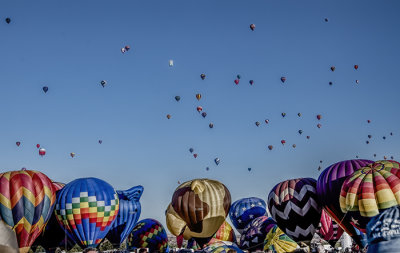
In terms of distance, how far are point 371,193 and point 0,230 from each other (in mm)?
12157

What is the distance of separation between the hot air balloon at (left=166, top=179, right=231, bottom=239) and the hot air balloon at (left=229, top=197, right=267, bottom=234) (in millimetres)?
6221

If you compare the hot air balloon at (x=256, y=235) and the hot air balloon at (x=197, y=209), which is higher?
the hot air balloon at (x=197, y=209)

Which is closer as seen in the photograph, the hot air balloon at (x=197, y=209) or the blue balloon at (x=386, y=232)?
the blue balloon at (x=386, y=232)

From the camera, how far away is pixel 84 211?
18.0 meters

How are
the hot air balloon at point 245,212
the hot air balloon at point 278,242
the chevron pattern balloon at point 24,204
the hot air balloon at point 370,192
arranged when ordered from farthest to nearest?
1. the hot air balloon at point 245,212
2. the hot air balloon at point 278,242
3. the chevron pattern balloon at point 24,204
4. the hot air balloon at point 370,192

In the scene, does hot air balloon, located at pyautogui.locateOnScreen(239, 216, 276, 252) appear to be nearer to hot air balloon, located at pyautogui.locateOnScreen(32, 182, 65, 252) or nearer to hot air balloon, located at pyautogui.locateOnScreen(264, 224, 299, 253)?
hot air balloon, located at pyautogui.locateOnScreen(264, 224, 299, 253)

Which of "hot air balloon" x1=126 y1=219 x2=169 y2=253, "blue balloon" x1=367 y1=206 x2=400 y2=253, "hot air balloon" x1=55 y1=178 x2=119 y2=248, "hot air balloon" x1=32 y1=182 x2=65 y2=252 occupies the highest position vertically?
"blue balloon" x1=367 y1=206 x2=400 y2=253

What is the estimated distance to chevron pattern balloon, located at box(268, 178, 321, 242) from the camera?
17797mm

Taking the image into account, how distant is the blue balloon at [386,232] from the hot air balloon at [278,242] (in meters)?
17.0

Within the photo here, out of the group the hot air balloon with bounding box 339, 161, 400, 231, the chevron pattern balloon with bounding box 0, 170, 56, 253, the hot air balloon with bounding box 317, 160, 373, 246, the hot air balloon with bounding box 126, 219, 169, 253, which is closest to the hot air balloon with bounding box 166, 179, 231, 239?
the hot air balloon with bounding box 317, 160, 373, 246

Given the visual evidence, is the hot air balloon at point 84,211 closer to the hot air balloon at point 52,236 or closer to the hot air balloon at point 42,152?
the hot air balloon at point 52,236

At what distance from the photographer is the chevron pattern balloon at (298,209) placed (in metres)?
17.8

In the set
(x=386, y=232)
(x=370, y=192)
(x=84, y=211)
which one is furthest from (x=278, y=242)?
(x=386, y=232)

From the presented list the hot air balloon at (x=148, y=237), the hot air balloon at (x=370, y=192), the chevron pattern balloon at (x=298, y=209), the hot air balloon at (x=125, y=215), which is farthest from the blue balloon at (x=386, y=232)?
the hot air balloon at (x=148, y=237)
